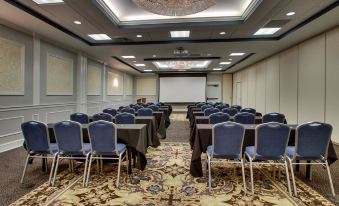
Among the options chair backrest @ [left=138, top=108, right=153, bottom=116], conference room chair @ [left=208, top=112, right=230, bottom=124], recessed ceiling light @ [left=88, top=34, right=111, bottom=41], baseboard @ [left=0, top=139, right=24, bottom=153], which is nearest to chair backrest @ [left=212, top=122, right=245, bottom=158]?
conference room chair @ [left=208, top=112, right=230, bottom=124]

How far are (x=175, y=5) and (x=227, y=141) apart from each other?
2269 millimetres

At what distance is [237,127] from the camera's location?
2984 mm

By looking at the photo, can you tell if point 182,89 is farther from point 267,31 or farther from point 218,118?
Result: point 218,118

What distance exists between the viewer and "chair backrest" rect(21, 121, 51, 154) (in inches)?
124

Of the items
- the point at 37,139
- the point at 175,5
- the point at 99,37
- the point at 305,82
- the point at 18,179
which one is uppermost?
the point at 99,37

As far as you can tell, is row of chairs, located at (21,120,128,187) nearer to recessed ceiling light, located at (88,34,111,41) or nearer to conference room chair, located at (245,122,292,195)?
conference room chair, located at (245,122,292,195)

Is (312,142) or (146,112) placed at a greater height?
(146,112)

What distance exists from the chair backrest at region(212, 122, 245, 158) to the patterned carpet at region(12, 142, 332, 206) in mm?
504

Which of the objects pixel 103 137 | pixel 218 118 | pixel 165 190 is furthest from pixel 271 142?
pixel 103 137

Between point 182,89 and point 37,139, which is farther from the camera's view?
point 182,89

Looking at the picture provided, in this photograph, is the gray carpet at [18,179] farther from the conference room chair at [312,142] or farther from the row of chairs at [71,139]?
the conference room chair at [312,142]

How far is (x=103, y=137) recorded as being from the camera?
3174 millimetres

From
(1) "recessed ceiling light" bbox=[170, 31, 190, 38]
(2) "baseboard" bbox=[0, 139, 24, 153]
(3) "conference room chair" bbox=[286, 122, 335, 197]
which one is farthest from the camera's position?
(1) "recessed ceiling light" bbox=[170, 31, 190, 38]

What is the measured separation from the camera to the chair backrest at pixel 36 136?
3.16m
